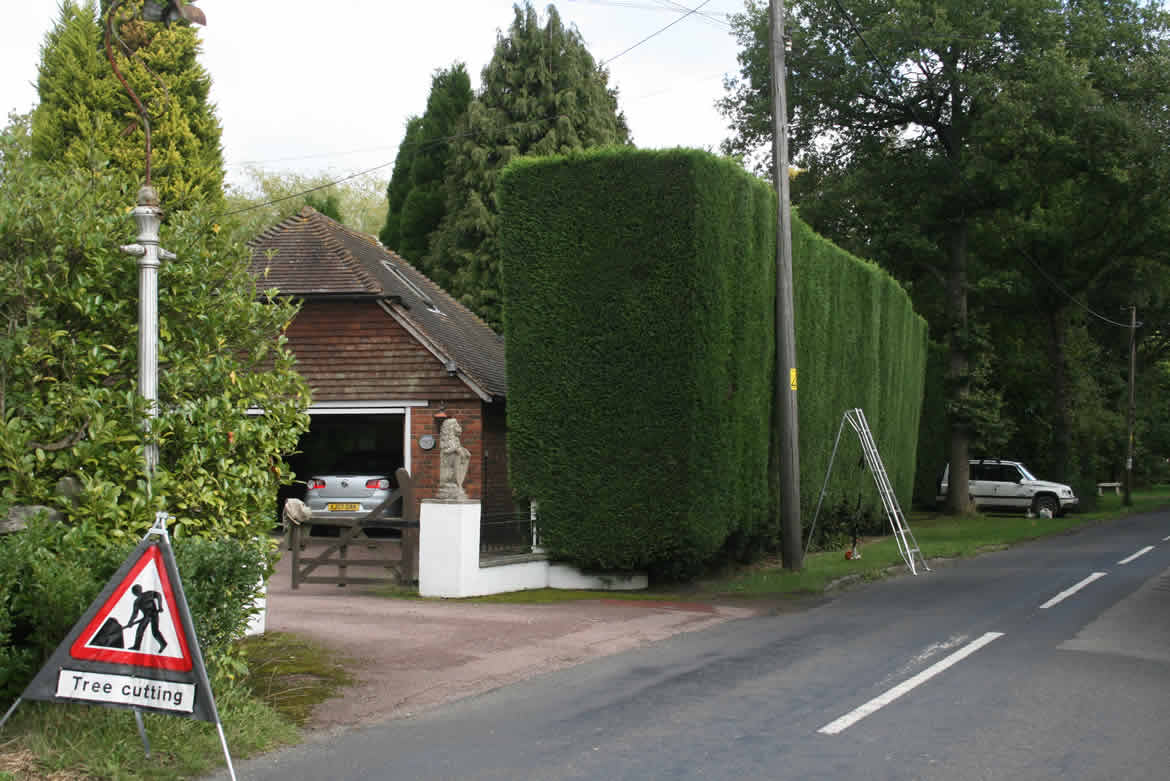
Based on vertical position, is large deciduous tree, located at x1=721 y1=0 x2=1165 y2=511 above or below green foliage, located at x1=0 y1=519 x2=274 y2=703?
above

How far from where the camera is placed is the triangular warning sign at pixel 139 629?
5672mm

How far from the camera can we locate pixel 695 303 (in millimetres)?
14156

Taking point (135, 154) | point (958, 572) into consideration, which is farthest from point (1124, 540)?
point (135, 154)

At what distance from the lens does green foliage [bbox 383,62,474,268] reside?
131 feet

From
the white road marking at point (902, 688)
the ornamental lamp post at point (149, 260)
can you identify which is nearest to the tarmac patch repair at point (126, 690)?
the ornamental lamp post at point (149, 260)

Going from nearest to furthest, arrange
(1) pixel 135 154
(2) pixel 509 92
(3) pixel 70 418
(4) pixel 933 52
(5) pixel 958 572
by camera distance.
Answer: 1. (3) pixel 70 418
2. (5) pixel 958 572
3. (1) pixel 135 154
4. (4) pixel 933 52
5. (2) pixel 509 92

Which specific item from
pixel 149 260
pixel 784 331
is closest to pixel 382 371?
Answer: pixel 784 331

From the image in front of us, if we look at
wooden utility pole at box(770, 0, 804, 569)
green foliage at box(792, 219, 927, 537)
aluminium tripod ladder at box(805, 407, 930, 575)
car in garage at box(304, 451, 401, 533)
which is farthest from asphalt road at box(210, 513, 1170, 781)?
car in garage at box(304, 451, 401, 533)

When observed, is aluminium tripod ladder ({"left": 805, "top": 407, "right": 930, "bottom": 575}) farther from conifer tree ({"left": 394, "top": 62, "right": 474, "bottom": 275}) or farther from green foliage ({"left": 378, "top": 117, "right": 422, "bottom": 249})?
green foliage ({"left": 378, "top": 117, "right": 422, "bottom": 249})

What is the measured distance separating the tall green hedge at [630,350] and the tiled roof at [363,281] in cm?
330

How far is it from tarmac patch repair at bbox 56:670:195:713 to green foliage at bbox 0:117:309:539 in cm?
114

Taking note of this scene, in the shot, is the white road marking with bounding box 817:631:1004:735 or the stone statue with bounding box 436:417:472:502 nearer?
the white road marking with bounding box 817:631:1004:735

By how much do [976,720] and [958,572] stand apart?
11.2 metres

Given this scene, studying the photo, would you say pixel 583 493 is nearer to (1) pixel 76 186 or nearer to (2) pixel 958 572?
(2) pixel 958 572
